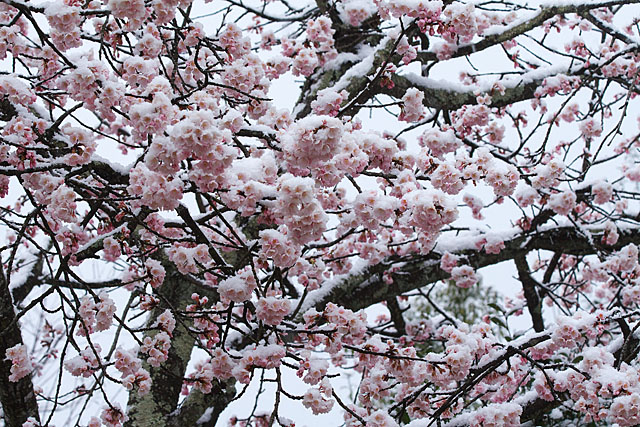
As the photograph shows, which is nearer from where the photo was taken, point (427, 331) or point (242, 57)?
point (242, 57)

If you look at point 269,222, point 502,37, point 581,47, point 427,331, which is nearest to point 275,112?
point 269,222

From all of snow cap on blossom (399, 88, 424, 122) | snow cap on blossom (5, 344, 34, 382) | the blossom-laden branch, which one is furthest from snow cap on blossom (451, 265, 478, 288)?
snow cap on blossom (5, 344, 34, 382)

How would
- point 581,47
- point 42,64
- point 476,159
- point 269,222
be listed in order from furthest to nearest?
point 581,47, point 42,64, point 476,159, point 269,222

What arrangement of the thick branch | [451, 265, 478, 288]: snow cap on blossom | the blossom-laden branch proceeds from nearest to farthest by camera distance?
1. the blossom-laden branch
2. [451, 265, 478, 288]: snow cap on blossom
3. the thick branch

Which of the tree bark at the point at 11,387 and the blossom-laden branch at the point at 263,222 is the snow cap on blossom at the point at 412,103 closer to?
the blossom-laden branch at the point at 263,222

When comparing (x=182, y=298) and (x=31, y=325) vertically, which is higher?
(x=31, y=325)

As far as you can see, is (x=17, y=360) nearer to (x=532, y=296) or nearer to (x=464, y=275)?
(x=464, y=275)

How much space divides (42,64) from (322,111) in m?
1.35

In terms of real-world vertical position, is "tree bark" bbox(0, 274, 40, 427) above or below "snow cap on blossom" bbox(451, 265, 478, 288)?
below

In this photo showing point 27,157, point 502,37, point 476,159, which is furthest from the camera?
point 502,37

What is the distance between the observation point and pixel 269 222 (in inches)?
72.2

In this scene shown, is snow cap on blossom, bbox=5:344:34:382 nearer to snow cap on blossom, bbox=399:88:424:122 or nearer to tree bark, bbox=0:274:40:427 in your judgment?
tree bark, bbox=0:274:40:427

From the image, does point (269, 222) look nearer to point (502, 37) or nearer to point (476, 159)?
point (476, 159)

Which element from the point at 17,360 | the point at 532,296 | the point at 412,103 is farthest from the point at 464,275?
the point at 17,360
